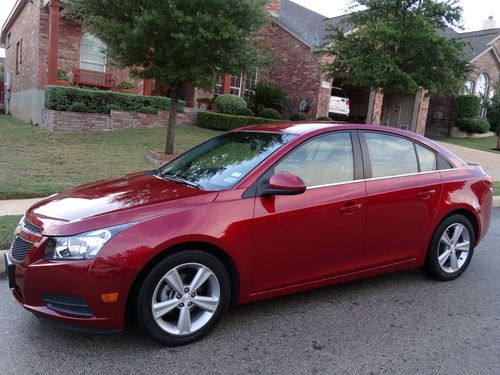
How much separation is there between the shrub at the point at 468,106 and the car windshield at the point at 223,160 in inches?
970

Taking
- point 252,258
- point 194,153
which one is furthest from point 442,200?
point 194,153

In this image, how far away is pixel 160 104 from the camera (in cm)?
1747

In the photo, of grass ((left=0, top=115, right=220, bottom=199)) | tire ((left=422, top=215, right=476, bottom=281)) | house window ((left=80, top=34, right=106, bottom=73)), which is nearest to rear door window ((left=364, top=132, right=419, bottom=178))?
tire ((left=422, top=215, right=476, bottom=281))

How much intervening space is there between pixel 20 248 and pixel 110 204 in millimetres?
674

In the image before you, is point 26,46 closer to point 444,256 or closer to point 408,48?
point 408,48

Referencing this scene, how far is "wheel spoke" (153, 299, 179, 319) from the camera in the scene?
3107 millimetres

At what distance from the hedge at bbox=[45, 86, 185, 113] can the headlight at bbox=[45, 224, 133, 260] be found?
46.7 feet

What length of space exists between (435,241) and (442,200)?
410 mm

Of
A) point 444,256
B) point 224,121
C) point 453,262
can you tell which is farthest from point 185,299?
point 224,121

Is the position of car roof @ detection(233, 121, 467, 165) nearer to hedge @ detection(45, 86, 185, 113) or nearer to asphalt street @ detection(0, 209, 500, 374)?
asphalt street @ detection(0, 209, 500, 374)

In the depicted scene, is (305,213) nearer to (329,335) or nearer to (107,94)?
(329,335)

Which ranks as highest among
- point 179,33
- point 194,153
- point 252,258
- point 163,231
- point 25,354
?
point 179,33

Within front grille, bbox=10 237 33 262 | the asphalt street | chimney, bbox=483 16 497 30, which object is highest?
chimney, bbox=483 16 497 30

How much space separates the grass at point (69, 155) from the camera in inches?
323
